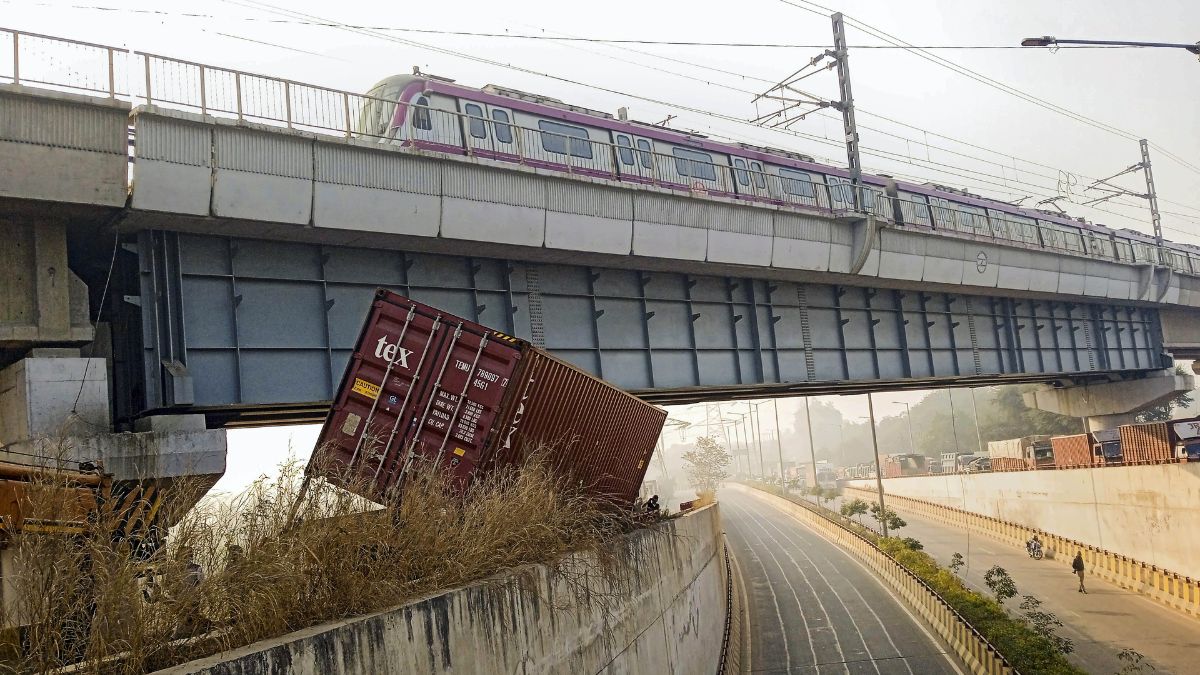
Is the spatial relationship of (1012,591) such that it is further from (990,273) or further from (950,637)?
(990,273)

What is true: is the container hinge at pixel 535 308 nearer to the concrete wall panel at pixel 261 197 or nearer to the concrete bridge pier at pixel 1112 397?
the concrete wall panel at pixel 261 197

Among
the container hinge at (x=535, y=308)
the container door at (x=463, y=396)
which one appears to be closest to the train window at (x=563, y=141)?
the container hinge at (x=535, y=308)

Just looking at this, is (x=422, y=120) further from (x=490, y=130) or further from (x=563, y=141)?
(x=563, y=141)

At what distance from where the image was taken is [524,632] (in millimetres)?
8516

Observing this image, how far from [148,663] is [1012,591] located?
94.9 ft

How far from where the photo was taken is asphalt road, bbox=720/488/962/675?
928 inches

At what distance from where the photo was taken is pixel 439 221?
16094mm

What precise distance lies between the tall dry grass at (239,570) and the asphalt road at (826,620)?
55.2ft

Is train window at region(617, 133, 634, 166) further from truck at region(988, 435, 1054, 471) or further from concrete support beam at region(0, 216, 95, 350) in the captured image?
truck at region(988, 435, 1054, 471)

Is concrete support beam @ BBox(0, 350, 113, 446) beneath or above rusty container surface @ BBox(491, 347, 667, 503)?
above

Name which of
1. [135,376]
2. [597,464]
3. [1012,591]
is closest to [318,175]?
[135,376]

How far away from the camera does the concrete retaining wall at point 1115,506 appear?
35125 mm

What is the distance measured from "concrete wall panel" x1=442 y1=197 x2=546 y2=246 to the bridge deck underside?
3.70ft

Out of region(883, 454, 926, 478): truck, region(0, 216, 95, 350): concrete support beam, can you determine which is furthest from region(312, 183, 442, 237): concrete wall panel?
region(883, 454, 926, 478): truck
